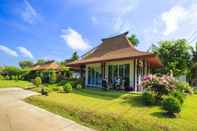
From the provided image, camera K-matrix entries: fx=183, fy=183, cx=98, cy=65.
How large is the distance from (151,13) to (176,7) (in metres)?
1.99

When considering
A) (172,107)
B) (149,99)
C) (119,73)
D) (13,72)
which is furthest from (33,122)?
(13,72)

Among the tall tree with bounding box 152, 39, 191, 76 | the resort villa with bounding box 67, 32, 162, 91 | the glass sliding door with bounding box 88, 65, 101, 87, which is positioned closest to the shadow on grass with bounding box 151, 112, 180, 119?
the resort villa with bounding box 67, 32, 162, 91

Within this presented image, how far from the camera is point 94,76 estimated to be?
18.9m

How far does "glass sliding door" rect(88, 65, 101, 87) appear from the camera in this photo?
1830cm

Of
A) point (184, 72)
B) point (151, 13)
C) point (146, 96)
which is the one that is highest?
point (151, 13)

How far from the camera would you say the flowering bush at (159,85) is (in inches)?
410

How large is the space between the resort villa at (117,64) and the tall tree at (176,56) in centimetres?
1515

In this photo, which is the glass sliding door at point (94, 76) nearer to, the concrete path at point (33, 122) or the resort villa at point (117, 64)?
the resort villa at point (117, 64)

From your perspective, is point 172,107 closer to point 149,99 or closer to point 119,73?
point 149,99

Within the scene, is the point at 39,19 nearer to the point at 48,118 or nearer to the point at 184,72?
the point at 48,118

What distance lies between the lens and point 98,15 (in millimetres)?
15484

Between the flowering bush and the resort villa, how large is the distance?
8.92ft

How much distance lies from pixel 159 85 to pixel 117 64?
6.23 metres

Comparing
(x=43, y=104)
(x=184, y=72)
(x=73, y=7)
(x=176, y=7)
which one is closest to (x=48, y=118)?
(x=43, y=104)
